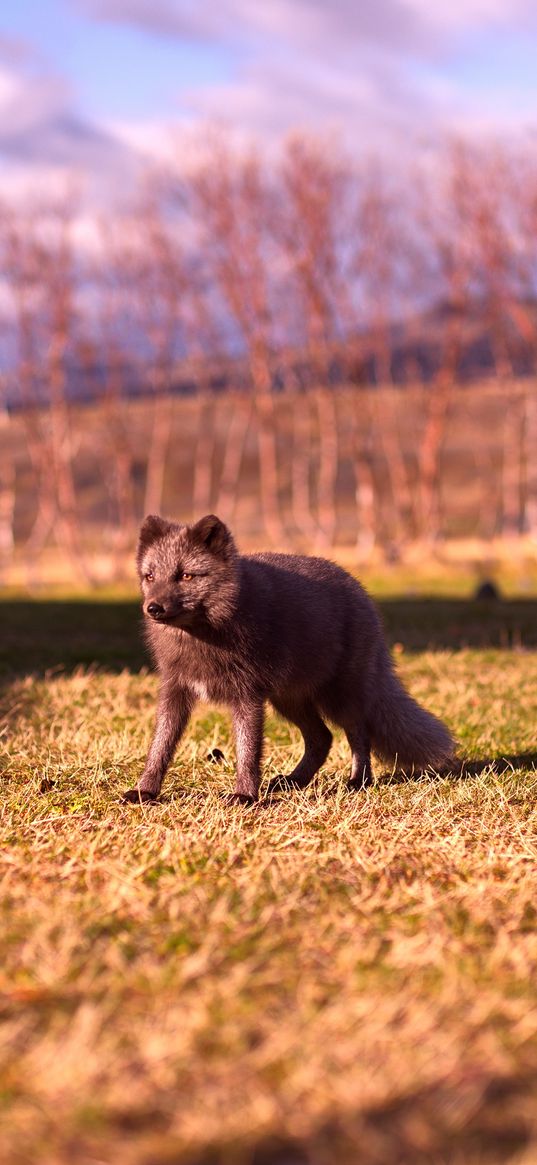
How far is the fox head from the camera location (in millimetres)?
5469

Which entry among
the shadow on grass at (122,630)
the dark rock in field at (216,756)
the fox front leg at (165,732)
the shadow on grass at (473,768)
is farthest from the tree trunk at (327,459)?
the fox front leg at (165,732)

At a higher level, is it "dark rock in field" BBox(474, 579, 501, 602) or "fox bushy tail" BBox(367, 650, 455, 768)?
"fox bushy tail" BBox(367, 650, 455, 768)

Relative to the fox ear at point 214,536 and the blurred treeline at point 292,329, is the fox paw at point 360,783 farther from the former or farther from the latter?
the blurred treeline at point 292,329

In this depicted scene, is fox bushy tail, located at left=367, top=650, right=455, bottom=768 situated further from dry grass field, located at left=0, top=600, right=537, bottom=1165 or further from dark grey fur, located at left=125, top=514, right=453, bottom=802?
dry grass field, located at left=0, top=600, right=537, bottom=1165

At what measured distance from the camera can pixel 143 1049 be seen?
9.04ft

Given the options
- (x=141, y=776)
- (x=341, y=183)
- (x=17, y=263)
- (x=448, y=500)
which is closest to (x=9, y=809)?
(x=141, y=776)

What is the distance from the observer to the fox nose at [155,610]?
17.4 ft

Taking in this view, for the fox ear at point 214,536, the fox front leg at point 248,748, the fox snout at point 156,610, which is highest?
the fox ear at point 214,536

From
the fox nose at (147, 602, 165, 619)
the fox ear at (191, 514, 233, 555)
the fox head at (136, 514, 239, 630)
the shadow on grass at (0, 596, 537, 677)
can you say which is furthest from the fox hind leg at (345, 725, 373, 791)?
the shadow on grass at (0, 596, 537, 677)

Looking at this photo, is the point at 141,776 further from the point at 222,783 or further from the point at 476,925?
the point at 476,925

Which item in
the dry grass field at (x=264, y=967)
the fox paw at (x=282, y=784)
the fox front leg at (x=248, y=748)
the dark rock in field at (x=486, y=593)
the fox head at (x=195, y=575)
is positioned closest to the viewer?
the dry grass field at (x=264, y=967)

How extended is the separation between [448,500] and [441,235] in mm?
56766

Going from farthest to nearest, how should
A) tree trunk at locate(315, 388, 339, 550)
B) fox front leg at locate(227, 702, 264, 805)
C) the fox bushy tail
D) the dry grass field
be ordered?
tree trunk at locate(315, 388, 339, 550) < the fox bushy tail < fox front leg at locate(227, 702, 264, 805) < the dry grass field

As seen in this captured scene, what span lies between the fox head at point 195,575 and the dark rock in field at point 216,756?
1.33 m
